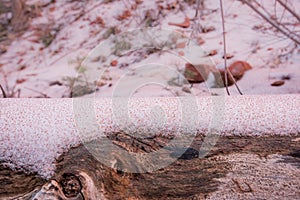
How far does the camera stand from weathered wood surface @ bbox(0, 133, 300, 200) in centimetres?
73

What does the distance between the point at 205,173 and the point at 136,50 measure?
5.38ft

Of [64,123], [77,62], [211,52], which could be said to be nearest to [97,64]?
[77,62]

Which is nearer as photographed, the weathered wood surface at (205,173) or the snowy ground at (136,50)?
the weathered wood surface at (205,173)

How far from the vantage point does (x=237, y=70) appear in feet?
6.41

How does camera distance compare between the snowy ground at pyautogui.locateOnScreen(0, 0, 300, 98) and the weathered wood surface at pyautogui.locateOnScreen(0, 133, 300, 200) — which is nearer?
the weathered wood surface at pyautogui.locateOnScreen(0, 133, 300, 200)

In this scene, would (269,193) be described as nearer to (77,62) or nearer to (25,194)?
(25,194)

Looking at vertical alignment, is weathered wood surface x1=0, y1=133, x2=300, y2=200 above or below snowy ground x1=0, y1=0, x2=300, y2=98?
above

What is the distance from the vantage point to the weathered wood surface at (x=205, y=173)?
73 centimetres

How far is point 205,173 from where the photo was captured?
759 mm

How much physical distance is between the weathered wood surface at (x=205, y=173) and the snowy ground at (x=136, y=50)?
100 cm

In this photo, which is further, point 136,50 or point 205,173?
point 136,50

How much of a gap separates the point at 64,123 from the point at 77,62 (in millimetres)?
1569

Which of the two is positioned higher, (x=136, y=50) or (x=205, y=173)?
(x=205, y=173)

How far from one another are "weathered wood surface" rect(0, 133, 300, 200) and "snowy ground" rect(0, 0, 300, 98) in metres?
1.00
